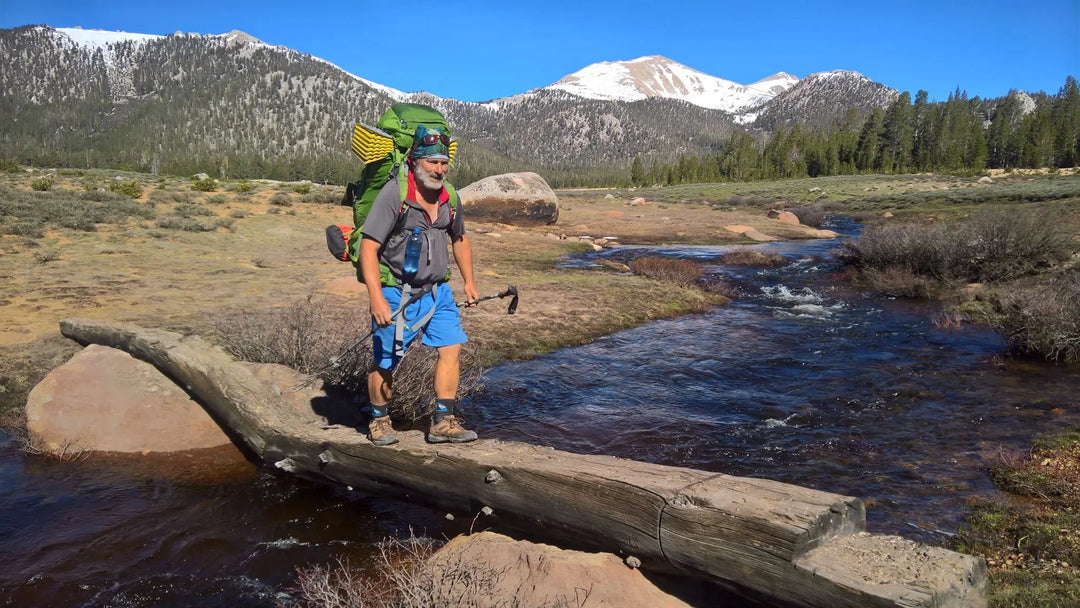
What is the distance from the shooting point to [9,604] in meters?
3.75

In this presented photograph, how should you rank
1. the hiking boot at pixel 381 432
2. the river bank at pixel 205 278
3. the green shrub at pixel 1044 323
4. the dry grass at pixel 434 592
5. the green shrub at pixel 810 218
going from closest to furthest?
the dry grass at pixel 434 592, the hiking boot at pixel 381 432, the green shrub at pixel 1044 323, the river bank at pixel 205 278, the green shrub at pixel 810 218

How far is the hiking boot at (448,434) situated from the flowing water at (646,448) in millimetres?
575

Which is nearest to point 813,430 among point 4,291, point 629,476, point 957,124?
point 629,476

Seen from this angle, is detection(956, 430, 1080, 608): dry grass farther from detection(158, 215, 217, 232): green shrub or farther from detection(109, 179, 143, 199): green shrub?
detection(109, 179, 143, 199): green shrub

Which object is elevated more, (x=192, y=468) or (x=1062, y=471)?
(x=1062, y=471)

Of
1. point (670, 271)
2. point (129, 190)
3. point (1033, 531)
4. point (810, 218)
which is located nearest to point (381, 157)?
point (1033, 531)

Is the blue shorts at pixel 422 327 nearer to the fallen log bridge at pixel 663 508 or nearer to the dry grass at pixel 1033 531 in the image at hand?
the fallen log bridge at pixel 663 508

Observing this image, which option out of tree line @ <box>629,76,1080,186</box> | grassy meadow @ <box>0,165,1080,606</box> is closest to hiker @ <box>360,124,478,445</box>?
grassy meadow @ <box>0,165,1080,606</box>

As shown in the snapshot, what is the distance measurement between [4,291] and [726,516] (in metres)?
12.8

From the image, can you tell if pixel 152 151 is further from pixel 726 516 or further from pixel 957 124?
pixel 726 516

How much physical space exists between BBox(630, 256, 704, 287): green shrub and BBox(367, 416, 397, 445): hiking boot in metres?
11.7

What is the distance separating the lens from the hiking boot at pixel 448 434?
4676 millimetres

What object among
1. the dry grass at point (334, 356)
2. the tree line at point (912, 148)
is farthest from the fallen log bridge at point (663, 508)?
the tree line at point (912, 148)

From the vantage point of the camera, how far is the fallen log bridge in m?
2.83
